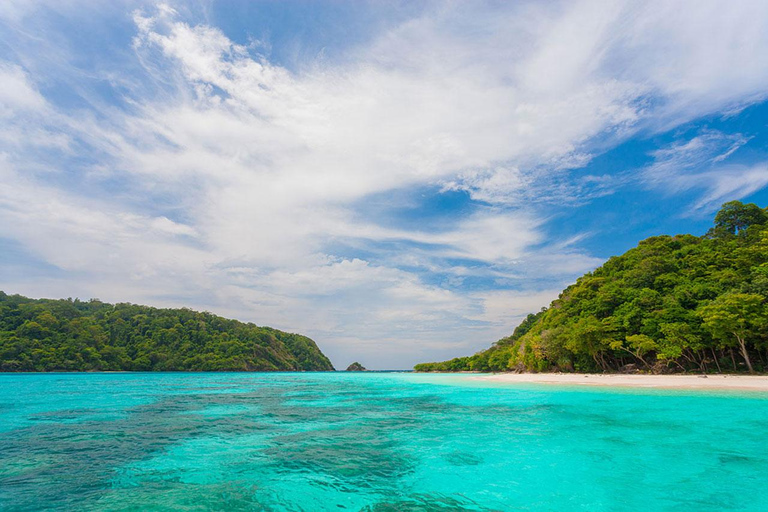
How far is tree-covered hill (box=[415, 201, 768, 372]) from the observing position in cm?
3466

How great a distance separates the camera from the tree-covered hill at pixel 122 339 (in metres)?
93.1

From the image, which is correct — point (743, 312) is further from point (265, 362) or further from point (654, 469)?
point (265, 362)

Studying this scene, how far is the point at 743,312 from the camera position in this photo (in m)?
32.2

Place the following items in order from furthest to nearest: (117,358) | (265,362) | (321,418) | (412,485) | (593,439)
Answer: (265,362) → (117,358) → (321,418) → (593,439) → (412,485)

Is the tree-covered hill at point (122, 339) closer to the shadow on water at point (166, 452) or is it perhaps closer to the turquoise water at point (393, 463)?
the shadow on water at point (166, 452)

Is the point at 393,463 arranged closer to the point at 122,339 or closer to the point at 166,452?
the point at 166,452

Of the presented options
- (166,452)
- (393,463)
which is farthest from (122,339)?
(393,463)

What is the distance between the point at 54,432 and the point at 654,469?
2103 centimetres

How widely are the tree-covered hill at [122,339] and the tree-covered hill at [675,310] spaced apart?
4703 inches

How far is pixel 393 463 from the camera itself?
992 centimetres

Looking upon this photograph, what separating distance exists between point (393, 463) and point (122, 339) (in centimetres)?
14940

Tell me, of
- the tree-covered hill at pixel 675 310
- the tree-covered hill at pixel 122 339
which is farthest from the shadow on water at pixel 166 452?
the tree-covered hill at pixel 122 339

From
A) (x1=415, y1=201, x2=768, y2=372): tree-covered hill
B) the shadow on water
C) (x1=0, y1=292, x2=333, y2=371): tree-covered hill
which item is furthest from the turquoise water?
(x1=0, y1=292, x2=333, y2=371): tree-covered hill

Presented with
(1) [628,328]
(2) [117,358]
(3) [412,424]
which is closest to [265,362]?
Result: (2) [117,358]
